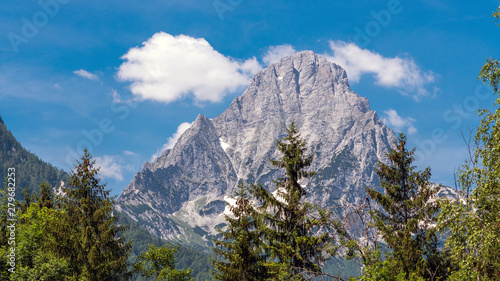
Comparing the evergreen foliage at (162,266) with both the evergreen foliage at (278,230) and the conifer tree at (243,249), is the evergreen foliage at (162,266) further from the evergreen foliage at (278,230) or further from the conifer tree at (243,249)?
the conifer tree at (243,249)

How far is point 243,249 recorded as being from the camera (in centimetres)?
2875

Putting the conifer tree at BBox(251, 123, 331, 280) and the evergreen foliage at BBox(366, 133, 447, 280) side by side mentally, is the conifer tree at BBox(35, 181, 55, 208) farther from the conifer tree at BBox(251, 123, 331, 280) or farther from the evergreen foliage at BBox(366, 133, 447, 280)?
the evergreen foliage at BBox(366, 133, 447, 280)

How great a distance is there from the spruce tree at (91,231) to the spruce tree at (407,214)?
17313mm

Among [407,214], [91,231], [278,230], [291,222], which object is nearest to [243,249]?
[278,230]

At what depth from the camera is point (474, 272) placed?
14812mm

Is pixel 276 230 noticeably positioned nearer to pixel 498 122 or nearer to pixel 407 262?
pixel 407 262

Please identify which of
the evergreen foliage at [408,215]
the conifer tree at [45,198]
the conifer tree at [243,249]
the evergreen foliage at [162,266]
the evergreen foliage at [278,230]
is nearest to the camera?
the evergreen foliage at [278,230]

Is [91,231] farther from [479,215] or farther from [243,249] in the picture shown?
[479,215]

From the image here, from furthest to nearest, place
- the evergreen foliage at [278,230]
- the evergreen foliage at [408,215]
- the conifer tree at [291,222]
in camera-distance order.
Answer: the evergreen foliage at [408,215] → the evergreen foliage at [278,230] → the conifer tree at [291,222]

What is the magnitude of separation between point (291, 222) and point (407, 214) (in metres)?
9.45

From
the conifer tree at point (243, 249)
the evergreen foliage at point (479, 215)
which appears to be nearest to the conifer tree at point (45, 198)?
the conifer tree at point (243, 249)

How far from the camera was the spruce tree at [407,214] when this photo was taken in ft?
89.6

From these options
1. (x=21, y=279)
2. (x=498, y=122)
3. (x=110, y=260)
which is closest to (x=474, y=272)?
(x=498, y=122)

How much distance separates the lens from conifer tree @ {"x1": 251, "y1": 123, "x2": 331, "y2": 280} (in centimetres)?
2523
